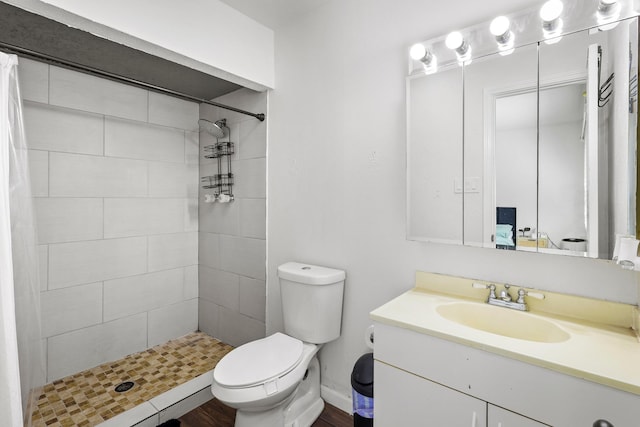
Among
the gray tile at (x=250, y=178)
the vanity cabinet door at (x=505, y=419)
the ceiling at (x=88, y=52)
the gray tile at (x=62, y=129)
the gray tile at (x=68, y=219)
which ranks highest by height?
the ceiling at (x=88, y=52)

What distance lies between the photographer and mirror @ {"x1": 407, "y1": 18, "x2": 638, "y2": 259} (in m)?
1.12

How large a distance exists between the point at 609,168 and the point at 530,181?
0.24 m

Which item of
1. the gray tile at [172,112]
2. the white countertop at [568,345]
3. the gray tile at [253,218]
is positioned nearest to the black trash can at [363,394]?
the white countertop at [568,345]

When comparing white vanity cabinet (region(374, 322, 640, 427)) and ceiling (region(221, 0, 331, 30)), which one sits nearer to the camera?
white vanity cabinet (region(374, 322, 640, 427))

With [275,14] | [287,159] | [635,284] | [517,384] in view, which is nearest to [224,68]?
[275,14]

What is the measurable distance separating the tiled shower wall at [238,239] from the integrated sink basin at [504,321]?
1395 millimetres

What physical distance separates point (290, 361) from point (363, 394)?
38 cm

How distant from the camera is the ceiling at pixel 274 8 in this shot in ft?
A: 6.28

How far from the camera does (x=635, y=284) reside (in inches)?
44.7

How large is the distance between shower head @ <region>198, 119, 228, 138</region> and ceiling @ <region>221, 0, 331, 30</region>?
0.84 m

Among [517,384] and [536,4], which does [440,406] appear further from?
[536,4]

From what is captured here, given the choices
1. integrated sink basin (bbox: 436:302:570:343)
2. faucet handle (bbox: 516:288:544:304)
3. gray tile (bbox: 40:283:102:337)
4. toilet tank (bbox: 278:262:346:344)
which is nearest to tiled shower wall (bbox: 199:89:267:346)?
toilet tank (bbox: 278:262:346:344)

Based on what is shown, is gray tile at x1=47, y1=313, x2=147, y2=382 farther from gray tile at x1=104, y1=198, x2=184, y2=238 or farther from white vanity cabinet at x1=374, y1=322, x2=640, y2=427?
white vanity cabinet at x1=374, y1=322, x2=640, y2=427

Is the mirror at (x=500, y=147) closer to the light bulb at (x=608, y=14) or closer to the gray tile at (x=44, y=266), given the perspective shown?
the light bulb at (x=608, y=14)
